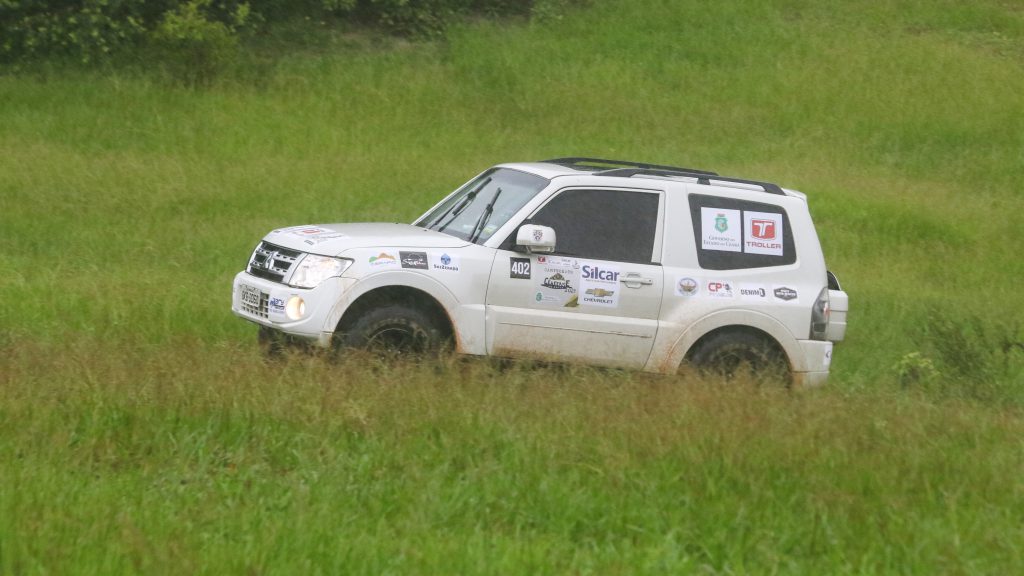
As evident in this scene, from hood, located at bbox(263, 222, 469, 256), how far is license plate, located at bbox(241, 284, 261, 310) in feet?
1.17

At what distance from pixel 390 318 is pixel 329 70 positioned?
1537 cm

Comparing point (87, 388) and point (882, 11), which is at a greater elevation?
point (882, 11)

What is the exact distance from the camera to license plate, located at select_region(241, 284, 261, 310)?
8.01m

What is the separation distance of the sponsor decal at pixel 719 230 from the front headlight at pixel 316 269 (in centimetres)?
251

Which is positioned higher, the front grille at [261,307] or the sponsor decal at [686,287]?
the sponsor decal at [686,287]

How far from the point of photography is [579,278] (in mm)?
8156

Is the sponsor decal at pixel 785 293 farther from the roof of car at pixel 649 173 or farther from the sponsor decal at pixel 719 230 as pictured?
the roof of car at pixel 649 173

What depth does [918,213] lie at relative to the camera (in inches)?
675

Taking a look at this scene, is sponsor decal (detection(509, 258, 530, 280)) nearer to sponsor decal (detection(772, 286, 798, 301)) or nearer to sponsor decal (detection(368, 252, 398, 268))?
sponsor decal (detection(368, 252, 398, 268))

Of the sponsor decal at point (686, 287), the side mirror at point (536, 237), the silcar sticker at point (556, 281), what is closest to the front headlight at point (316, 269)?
the side mirror at point (536, 237)

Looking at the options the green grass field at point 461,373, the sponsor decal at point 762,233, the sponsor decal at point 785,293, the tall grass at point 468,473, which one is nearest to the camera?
the tall grass at point 468,473

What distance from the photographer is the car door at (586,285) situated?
8023 mm

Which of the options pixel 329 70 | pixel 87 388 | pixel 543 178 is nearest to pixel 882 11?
pixel 329 70

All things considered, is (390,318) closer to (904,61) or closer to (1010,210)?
(1010,210)
